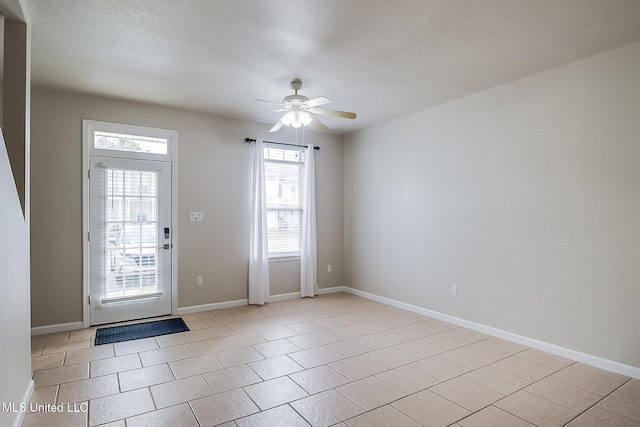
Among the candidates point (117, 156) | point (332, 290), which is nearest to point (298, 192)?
point (332, 290)

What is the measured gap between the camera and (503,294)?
393 centimetres

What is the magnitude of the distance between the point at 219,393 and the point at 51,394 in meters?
1.23

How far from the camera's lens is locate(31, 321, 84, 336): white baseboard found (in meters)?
4.04

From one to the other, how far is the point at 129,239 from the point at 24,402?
2.31 m

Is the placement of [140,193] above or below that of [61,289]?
above

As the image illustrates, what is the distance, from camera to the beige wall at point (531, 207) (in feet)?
10.1

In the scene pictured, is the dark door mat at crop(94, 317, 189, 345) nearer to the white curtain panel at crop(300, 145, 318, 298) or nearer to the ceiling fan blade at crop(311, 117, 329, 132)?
the white curtain panel at crop(300, 145, 318, 298)

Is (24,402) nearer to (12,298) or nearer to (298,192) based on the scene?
(12,298)

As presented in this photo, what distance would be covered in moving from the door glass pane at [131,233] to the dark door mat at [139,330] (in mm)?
438

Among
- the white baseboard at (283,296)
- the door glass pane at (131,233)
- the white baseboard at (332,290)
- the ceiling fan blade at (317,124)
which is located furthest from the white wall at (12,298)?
the white baseboard at (332,290)

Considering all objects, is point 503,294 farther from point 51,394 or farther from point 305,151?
point 51,394

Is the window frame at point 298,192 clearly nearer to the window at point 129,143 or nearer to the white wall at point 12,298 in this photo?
the window at point 129,143

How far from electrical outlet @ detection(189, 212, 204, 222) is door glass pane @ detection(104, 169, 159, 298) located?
441 mm

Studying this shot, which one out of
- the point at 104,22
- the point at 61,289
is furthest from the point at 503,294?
the point at 61,289
